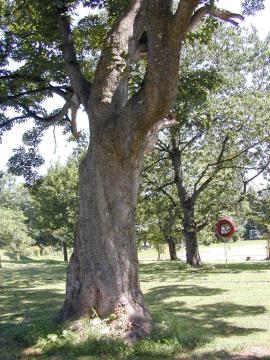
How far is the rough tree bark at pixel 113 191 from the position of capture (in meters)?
6.26

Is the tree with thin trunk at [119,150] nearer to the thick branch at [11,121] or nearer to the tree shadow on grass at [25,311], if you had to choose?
the tree shadow on grass at [25,311]

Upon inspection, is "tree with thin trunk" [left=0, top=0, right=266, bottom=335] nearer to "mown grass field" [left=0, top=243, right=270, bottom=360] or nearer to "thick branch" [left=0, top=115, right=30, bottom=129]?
"mown grass field" [left=0, top=243, right=270, bottom=360]

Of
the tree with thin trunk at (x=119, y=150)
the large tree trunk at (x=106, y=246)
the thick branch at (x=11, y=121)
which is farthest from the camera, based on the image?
the thick branch at (x=11, y=121)

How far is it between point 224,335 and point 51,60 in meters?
7.84

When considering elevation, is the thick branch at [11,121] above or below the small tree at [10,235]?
above

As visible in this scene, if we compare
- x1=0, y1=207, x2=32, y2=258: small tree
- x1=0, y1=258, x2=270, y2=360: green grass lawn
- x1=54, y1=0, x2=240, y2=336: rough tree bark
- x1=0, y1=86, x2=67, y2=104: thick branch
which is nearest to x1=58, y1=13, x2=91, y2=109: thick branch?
x1=54, y1=0, x2=240, y2=336: rough tree bark

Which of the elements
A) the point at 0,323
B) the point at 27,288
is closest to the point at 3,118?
the point at 27,288

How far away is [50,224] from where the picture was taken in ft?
107

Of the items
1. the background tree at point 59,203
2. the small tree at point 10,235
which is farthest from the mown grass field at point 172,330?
the small tree at point 10,235

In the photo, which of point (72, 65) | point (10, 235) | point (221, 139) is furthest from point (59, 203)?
point (72, 65)

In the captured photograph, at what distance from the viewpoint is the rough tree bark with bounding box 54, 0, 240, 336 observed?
20.5ft

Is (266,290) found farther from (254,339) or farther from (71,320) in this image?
(71,320)

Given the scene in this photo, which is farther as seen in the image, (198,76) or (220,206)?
(220,206)

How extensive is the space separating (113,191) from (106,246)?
33.5 inches
